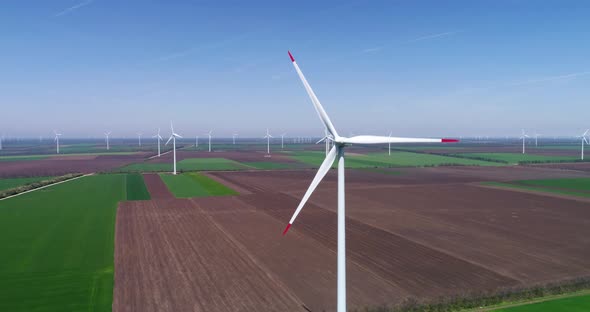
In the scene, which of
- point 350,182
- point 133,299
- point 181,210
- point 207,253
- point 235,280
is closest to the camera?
point 133,299

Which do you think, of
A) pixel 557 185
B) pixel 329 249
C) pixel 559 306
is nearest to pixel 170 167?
pixel 329 249

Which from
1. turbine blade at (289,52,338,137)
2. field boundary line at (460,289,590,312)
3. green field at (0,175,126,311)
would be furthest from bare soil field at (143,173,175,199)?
field boundary line at (460,289,590,312)

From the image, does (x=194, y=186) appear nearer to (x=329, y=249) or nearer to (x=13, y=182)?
(x=13, y=182)

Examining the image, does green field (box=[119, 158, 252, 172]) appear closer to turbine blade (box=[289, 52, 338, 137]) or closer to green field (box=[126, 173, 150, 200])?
green field (box=[126, 173, 150, 200])

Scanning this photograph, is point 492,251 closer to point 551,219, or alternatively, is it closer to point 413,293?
point 413,293

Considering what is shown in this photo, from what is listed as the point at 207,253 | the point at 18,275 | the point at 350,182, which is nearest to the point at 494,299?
the point at 207,253
